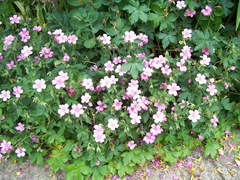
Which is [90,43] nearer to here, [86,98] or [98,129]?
[86,98]

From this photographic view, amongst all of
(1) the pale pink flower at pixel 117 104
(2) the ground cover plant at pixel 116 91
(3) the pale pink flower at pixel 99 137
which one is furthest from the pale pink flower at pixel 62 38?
(3) the pale pink flower at pixel 99 137

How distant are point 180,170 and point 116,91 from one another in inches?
31.3

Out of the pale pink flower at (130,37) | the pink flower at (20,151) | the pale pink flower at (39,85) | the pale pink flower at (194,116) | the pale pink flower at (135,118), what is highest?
the pale pink flower at (130,37)

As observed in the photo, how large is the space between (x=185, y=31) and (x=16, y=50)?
133cm

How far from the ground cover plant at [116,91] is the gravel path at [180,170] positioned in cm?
7

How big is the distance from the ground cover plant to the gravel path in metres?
Result: 0.07

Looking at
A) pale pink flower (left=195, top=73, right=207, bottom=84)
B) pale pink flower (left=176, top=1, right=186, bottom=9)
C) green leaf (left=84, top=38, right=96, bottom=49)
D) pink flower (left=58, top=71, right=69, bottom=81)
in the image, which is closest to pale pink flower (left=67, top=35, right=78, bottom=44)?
green leaf (left=84, top=38, right=96, bottom=49)

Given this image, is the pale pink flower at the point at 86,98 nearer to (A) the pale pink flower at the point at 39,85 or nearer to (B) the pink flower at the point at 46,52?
(A) the pale pink flower at the point at 39,85

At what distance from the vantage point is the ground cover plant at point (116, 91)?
2486mm

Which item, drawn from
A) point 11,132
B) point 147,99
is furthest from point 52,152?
point 147,99

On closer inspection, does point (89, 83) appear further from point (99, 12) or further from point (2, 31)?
point (2, 31)

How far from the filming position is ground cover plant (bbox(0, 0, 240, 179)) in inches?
97.9

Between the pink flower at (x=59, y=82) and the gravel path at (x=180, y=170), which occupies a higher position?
the pink flower at (x=59, y=82)

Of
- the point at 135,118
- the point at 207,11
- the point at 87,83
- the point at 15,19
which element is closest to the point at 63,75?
the point at 87,83
